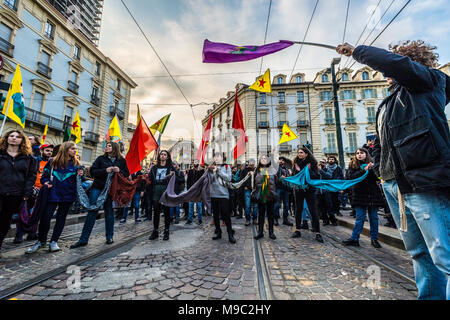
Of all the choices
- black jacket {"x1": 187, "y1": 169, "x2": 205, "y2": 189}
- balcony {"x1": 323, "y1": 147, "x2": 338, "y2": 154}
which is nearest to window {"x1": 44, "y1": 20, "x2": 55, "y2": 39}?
black jacket {"x1": 187, "y1": 169, "x2": 205, "y2": 189}

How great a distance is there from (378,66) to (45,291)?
378 cm

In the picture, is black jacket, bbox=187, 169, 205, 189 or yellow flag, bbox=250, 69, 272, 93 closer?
black jacket, bbox=187, 169, 205, 189

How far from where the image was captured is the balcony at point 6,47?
15009 millimetres

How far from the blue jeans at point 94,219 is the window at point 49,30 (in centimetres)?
2393

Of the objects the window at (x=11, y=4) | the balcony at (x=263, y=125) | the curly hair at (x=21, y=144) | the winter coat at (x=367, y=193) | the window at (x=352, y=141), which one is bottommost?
the winter coat at (x=367, y=193)

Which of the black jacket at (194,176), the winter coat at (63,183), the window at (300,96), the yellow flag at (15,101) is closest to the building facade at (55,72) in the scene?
the yellow flag at (15,101)

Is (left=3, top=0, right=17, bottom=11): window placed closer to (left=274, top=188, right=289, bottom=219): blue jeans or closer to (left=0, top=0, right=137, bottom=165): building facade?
(left=0, top=0, right=137, bottom=165): building facade

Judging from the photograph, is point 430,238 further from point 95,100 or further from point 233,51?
point 95,100

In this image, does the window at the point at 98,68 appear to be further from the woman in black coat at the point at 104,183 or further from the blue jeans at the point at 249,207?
the blue jeans at the point at 249,207

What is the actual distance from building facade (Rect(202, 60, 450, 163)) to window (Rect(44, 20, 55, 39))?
71.5 ft

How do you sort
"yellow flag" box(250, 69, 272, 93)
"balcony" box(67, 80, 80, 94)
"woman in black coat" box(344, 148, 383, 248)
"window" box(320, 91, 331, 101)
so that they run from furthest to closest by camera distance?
1. "window" box(320, 91, 331, 101)
2. "balcony" box(67, 80, 80, 94)
3. "yellow flag" box(250, 69, 272, 93)
4. "woman in black coat" box(344, 148, 383, 248)

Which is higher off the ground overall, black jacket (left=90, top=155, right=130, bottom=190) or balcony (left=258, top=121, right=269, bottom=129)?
balcony (left=258, top=121, right=269, bottom=129)

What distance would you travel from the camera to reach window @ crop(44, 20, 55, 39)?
61.6 ft
